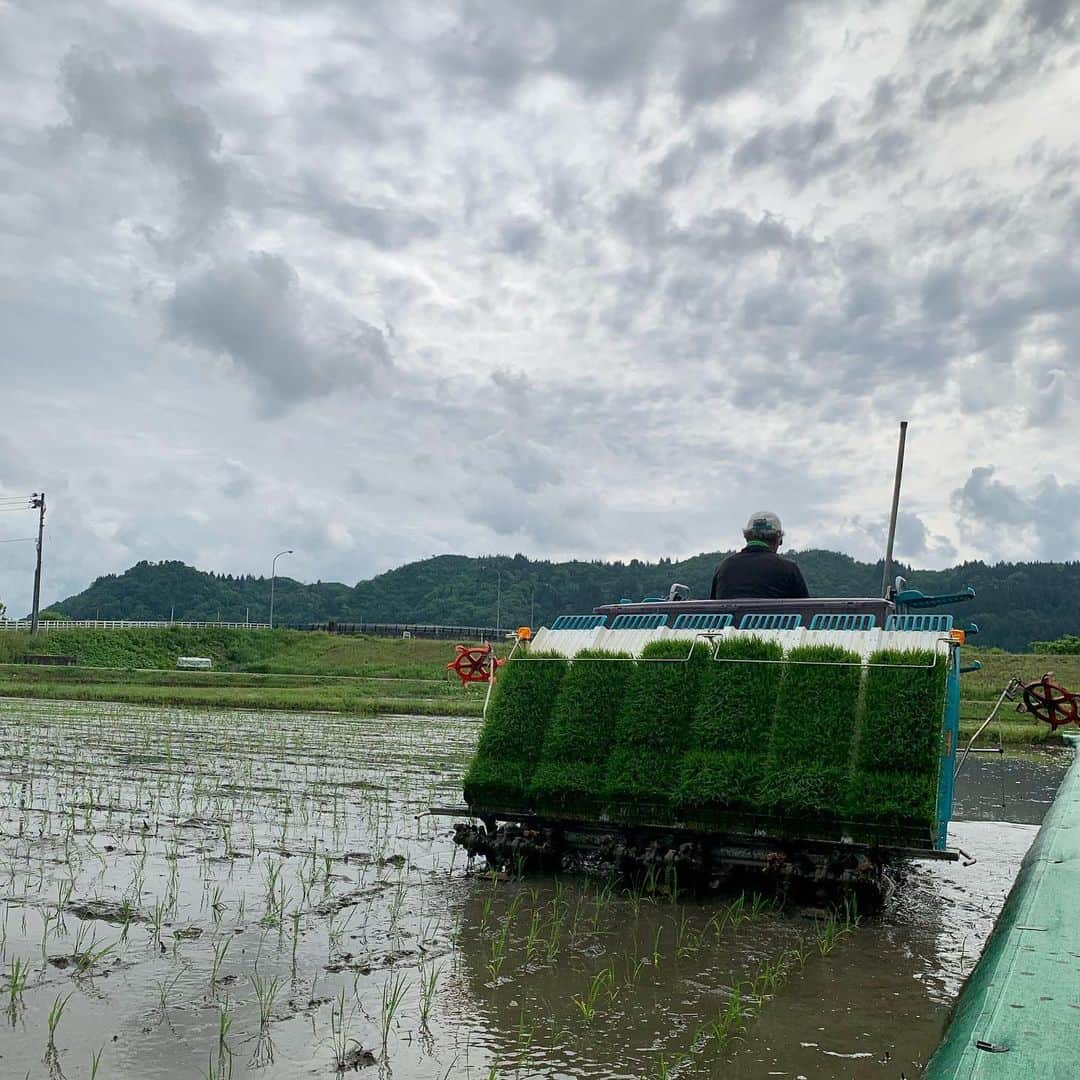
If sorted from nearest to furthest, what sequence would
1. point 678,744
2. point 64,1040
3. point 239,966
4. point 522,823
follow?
point 64,1040
point 239,966
point 678,744
point 522,823

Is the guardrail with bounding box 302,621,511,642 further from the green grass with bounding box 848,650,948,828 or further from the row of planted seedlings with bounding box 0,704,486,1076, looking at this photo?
the green grass with bounding box 848,650,948,828

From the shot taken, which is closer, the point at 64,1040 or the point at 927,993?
the point at 64,1040

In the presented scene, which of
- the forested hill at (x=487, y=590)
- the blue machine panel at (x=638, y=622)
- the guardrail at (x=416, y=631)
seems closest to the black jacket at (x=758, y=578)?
the blue machine panel at (x=638, y=622)

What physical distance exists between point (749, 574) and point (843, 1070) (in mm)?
4304

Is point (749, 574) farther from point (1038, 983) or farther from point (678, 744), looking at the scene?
point (1038, 983)

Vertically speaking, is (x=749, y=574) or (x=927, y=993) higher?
(x=749, y=574)

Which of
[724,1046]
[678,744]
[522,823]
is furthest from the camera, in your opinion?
[522,823]

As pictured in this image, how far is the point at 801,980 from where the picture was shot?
4.94 metres

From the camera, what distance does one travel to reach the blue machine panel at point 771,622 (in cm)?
700

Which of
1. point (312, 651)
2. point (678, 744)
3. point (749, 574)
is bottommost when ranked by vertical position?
point (312, 651)

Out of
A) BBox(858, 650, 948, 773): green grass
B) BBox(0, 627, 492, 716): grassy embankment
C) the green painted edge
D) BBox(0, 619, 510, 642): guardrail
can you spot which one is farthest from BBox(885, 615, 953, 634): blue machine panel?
BBox(0, 619, 510, 642): guardrail

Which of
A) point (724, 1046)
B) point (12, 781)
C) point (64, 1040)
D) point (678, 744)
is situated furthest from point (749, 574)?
point (12, 781)

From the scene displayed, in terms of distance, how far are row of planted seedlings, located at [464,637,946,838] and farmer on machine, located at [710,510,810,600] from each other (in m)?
1.04

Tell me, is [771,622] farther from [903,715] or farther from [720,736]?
[903,715]
